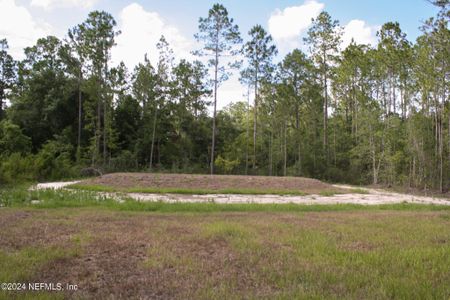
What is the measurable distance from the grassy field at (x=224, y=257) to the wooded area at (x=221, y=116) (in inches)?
680

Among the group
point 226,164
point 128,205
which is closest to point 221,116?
point 226,164

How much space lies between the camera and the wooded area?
23.7 metres

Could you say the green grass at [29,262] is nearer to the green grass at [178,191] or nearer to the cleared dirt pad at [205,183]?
the green grass at [178,191]

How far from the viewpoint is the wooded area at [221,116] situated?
23719 mm

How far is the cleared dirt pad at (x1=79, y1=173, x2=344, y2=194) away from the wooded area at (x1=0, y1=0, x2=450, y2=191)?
6482 mm

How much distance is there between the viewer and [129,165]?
28328mm

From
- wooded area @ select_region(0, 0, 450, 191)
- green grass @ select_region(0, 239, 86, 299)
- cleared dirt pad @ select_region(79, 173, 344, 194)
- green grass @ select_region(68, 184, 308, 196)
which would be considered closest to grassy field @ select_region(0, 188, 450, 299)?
green grass @ select_region(0, 239, 86, 299)

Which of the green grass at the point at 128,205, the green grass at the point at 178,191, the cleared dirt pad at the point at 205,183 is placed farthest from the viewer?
the cleared dirt pad at the point at 205,183

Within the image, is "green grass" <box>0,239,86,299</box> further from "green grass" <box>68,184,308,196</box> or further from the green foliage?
the green foliage

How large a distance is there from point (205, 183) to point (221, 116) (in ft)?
63.5

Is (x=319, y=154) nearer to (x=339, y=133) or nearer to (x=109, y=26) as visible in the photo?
Result: (x=339, y=133)

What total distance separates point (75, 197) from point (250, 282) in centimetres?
880

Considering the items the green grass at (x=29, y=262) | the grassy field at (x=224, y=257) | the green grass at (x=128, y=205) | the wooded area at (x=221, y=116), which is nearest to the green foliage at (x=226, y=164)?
the wooded area at (x=221, y=116)

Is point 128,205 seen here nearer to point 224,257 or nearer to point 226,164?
point 224,257
